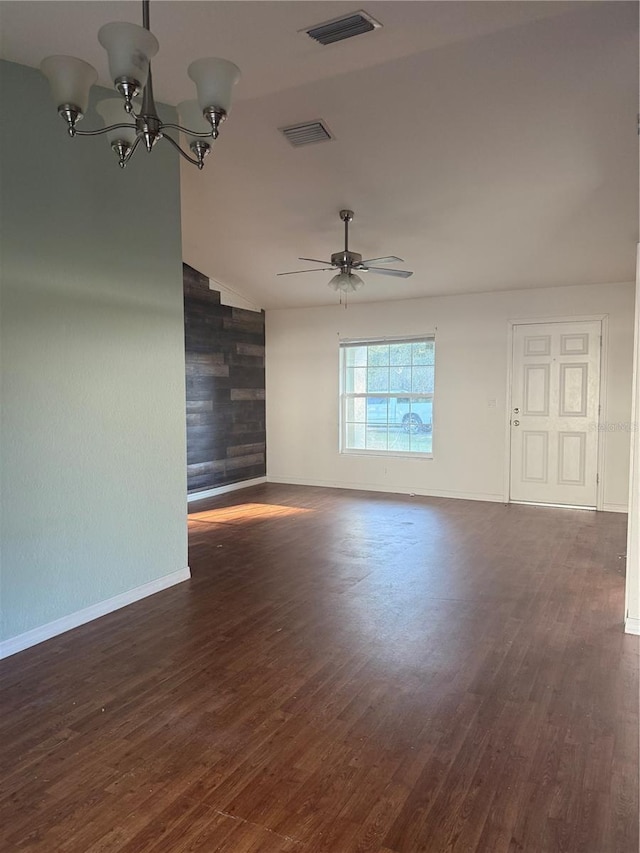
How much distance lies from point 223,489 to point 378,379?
2447 mm

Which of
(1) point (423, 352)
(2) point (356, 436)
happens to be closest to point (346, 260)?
(1) point (423, 352)

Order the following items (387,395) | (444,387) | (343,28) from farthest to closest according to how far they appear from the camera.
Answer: (387,395), (444,387), (343,28)

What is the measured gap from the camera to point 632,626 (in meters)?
3.00

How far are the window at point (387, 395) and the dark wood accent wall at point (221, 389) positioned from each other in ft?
4.06

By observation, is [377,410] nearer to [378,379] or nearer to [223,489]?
[378,379]

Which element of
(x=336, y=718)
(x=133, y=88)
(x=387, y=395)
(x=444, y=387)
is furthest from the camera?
(x=387, y=395)

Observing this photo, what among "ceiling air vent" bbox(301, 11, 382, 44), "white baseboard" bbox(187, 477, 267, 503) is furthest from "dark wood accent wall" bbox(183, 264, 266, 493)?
"ceiling air vent" bbox(301, 11, 382, 44)

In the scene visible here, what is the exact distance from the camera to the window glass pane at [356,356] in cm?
730

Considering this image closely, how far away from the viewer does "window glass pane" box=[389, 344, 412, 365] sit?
6.99 m

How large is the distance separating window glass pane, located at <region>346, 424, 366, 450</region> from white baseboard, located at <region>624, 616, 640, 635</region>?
15.0 ft

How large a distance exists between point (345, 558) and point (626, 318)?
395 cm

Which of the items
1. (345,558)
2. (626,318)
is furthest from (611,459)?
(345,558)

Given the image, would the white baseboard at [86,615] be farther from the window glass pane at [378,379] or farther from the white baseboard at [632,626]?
the window glass pane at [378,379]

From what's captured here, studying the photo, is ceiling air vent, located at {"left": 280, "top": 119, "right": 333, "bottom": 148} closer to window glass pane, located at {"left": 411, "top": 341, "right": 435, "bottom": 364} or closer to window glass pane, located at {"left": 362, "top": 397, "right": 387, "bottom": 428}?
window glass pane, located at {"left": 411, "top": 341, "right": 435, "bottom": 364}
